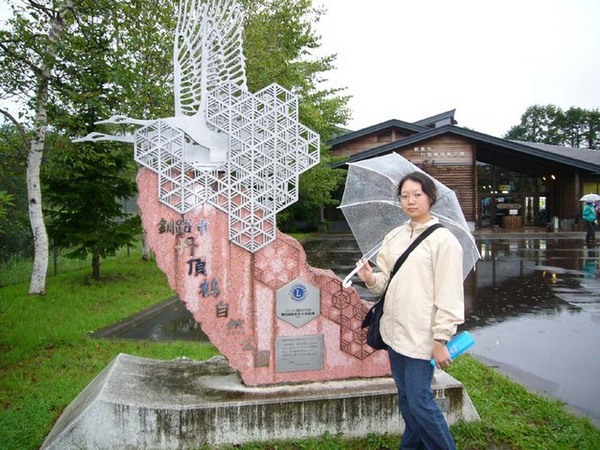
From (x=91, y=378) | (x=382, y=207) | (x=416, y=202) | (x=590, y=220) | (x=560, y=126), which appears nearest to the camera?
(x=416, y=202)

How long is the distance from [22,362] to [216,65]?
4.12 m

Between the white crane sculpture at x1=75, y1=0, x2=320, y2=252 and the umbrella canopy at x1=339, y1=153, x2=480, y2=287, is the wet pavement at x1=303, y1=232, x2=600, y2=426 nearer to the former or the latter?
the umbrella canopy at x1=339, y1=153, x2=480, y2=287

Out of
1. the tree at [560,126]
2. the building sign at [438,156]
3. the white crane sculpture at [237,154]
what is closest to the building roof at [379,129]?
the building sign at [438,156]

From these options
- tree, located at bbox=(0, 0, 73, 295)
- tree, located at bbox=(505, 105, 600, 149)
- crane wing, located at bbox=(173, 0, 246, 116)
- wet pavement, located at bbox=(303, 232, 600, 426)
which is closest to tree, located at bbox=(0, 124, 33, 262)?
tree, located at bbox=(0, 0, 73, 295)

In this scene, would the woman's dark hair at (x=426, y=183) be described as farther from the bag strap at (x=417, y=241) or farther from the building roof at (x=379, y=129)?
the building roof at (x=379, y=129)

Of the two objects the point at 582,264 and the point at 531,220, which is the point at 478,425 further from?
the point at 531,220

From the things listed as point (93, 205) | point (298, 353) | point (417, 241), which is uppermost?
point (93, 205)

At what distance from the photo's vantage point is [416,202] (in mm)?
2764

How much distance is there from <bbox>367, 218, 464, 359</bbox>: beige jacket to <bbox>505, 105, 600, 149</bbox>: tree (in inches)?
2110

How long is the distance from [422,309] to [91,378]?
3904 mm

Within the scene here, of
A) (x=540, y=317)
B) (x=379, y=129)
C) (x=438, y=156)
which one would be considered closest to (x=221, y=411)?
(x=540, y=317)

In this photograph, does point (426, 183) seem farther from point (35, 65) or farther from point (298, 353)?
point (35, 65)

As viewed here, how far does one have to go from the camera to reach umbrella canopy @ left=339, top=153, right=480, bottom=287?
3148 mm

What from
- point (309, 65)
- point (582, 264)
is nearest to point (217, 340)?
point (582, 264)
